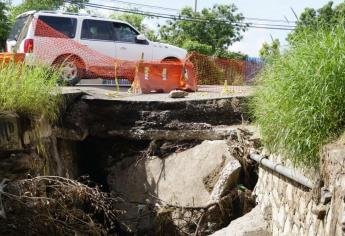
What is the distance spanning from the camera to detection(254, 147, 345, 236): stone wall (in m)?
4.27

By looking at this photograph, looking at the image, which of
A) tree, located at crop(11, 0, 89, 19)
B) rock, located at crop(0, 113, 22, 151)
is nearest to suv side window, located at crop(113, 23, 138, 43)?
rock, located at crop(0, 113, 22, 151)

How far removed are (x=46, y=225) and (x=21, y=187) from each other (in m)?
0.50

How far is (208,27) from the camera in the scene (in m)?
32.2

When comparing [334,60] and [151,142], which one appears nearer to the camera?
[334,60]

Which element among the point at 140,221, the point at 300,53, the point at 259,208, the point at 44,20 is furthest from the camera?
the point at 44,20

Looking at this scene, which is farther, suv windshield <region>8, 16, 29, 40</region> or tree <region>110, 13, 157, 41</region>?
tree <region>110, 13, 157, 41</region>

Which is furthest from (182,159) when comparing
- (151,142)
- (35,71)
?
(35,71)

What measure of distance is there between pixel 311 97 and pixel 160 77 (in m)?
6.84

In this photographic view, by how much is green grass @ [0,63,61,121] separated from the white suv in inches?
146

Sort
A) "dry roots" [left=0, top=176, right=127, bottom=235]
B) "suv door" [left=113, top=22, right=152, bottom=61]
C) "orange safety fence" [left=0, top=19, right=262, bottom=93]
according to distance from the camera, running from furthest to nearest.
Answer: "suv door" [left=113, top=22, right=152, bottom=61] → "orange safety fence" [left=0, top=19, right=262, bottom=93] → "dry roots" [left=0, top=176, right=127, bottom=235]

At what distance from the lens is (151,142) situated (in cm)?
910

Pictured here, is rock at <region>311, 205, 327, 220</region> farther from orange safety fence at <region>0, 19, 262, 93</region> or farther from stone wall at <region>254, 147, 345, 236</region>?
orange safety fence at <region>0, 19, 262, 93</region>

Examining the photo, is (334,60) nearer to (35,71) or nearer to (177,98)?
(35,71)

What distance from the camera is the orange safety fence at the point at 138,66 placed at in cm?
1153
